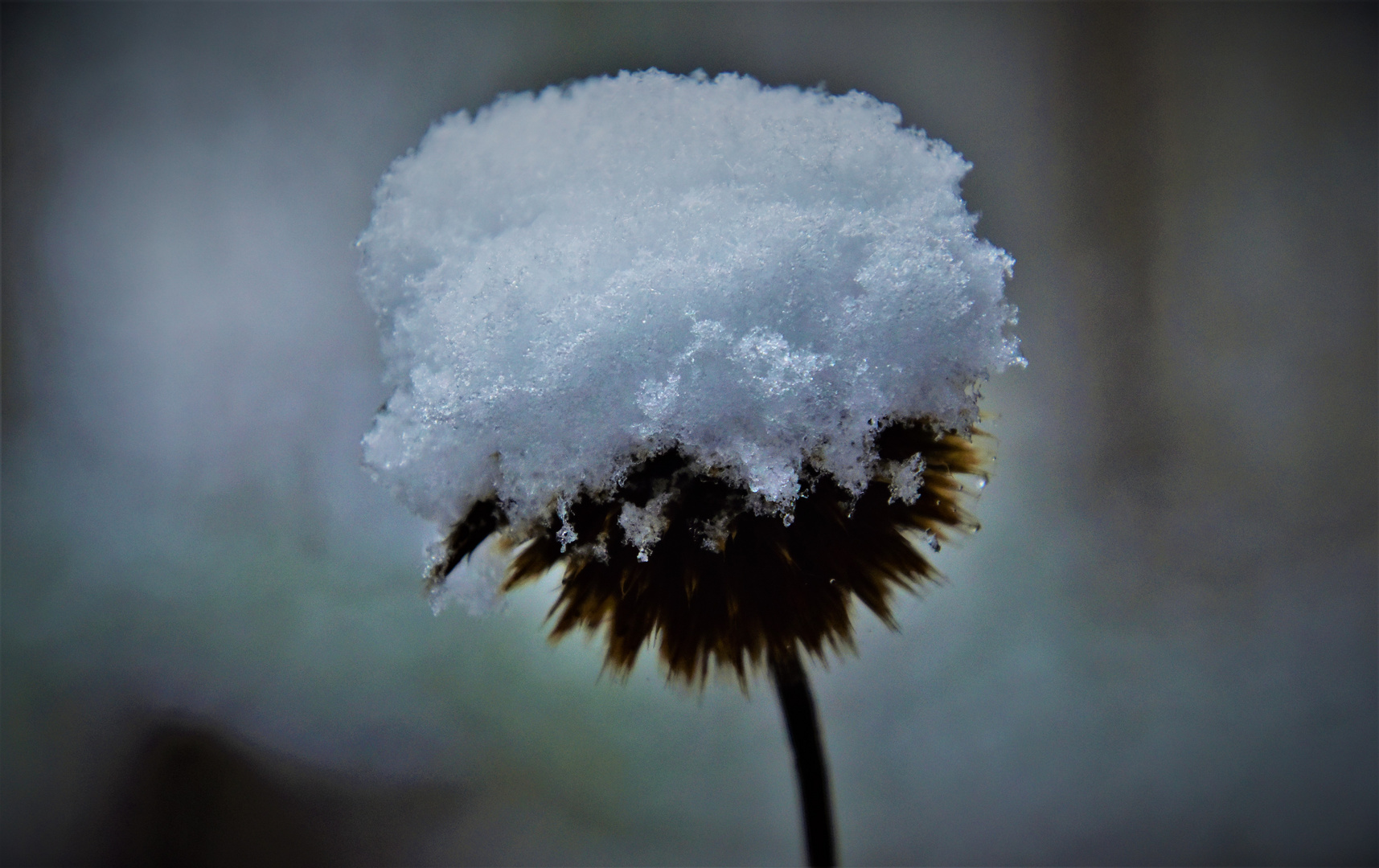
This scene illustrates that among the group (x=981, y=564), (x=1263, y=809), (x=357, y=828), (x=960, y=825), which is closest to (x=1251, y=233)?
(x=981, y=564)

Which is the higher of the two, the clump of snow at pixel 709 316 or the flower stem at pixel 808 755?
the clump of snow at pixel 709 316

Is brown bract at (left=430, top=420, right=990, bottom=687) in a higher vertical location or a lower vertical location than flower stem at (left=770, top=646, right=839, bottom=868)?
higher

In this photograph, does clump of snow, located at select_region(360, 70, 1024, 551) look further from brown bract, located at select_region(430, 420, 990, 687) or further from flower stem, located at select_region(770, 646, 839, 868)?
flower stem, located at select_region(770, 646, 839, 868)

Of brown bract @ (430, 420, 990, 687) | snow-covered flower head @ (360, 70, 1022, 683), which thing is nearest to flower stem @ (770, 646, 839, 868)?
brown bract @ (430, 420, 990, 687)

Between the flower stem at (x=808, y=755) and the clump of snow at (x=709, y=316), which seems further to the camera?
the flower stem at (x=808, y=755)

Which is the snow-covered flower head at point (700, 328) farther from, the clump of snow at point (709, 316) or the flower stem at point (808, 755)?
the flower stem at point (808, 755)

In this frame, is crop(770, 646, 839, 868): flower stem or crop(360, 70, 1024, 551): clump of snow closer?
crop(360, 70, 1024, 551): clump of snow

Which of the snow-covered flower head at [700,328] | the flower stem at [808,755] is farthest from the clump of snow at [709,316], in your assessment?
the flower stem at [808,755]

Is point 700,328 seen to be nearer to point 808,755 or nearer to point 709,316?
point 709,316
